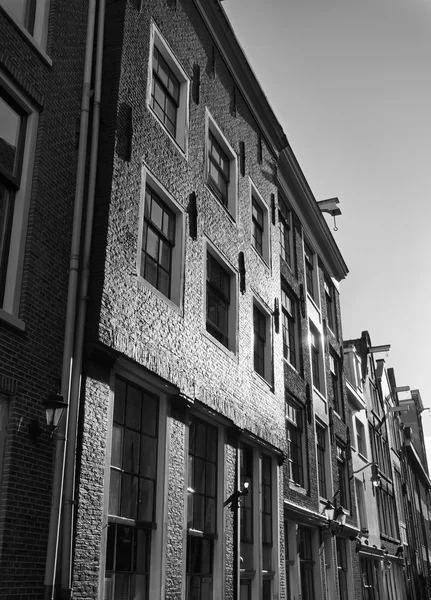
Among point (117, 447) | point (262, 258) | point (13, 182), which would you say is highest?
point (262, 258)

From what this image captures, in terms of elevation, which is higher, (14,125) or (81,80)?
(81,80)

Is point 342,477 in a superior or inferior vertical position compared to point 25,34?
inferior

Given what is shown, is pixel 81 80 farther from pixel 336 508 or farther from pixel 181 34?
pixel 336 508

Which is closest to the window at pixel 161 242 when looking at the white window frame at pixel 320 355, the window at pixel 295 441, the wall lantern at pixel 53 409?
the wall lantern at pixel 53 409

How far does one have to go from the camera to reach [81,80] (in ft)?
35.4

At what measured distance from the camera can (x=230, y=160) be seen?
16703 millimetres

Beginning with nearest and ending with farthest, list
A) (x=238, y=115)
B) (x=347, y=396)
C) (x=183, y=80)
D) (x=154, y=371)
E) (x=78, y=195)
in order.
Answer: (x=78, y=195)
(x=154, y=371)
(x=183, y=80)
(x=238, y=115)
(x=347, y=396)

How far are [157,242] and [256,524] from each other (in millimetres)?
6676

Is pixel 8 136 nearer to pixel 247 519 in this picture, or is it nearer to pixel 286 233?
pixel 247 519

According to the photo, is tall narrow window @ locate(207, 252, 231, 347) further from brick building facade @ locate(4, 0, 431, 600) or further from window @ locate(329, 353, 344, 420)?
window @ locate(329, 353, 344, 420)

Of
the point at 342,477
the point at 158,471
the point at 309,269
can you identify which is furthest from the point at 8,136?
the point at 342,477

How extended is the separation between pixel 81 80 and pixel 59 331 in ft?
13.5

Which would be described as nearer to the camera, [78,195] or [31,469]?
[31,469]

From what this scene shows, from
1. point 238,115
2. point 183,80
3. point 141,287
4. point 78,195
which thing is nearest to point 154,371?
point 141,287
